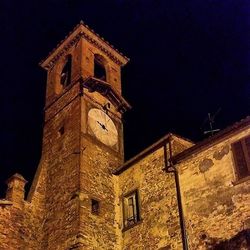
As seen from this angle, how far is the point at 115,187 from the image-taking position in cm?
1739

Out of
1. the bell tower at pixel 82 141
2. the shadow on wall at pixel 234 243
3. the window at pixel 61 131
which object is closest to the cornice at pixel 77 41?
the bell tower at pixel 82 141

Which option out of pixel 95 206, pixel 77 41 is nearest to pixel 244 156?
pixel 95 206

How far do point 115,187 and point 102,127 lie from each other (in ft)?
9.52

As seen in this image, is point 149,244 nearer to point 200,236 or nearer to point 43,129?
point 200,236

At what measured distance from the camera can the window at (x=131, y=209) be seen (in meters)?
16.0

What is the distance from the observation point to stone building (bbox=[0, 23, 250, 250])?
43.5 feet

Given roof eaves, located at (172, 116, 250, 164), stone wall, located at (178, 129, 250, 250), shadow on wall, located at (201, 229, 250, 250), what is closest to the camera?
shadow on wall, located at (201, 229, 250, 250)

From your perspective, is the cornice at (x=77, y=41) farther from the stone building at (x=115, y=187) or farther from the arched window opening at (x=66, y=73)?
the stone building at (x=115, y=187)

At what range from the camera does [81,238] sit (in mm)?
14547

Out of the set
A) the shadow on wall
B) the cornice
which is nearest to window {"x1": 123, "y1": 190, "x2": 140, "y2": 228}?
the shadow on wall

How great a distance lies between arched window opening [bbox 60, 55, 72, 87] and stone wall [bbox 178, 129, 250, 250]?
30.5 ft

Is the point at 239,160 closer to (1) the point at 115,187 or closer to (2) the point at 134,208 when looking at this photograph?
(2) the point at 134,208

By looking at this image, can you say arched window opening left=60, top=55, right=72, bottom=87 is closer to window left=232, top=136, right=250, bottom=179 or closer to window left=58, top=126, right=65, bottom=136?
window left=58, top=126, right=65, bottom=136

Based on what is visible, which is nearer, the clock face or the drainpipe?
the drainpipe
